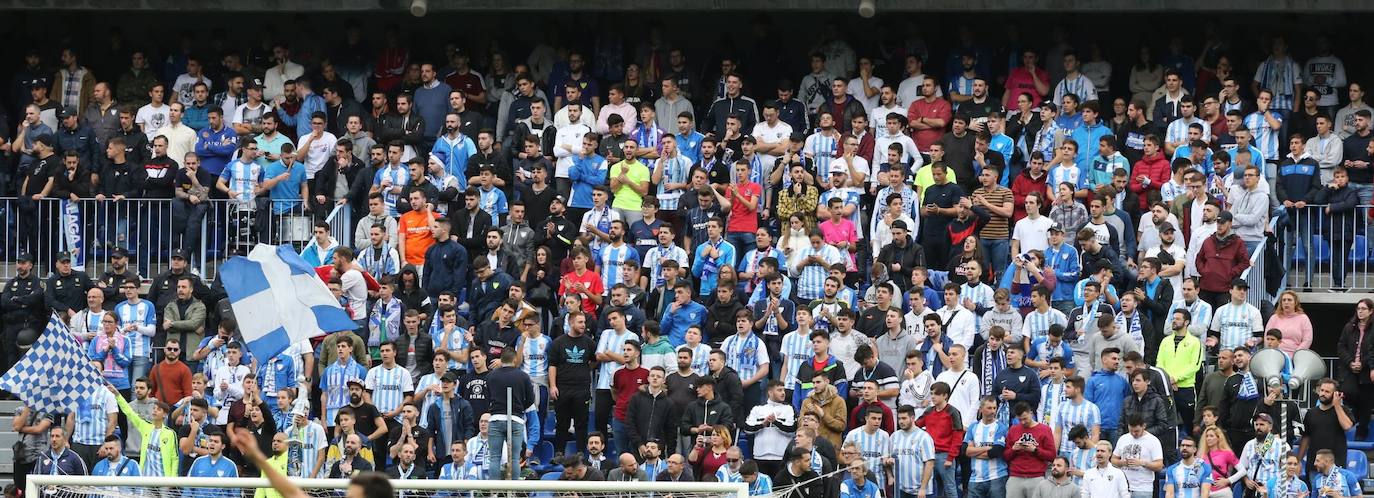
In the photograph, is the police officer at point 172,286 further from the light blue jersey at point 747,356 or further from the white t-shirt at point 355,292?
the light blue jersey at point 747,356

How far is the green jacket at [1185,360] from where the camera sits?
22.0 metres

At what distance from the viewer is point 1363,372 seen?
2250 cm

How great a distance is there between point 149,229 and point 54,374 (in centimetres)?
441

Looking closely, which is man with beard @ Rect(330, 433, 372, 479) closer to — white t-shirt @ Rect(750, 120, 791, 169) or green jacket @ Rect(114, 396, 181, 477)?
green jacket @ Rect(114, 396, 181, 477)

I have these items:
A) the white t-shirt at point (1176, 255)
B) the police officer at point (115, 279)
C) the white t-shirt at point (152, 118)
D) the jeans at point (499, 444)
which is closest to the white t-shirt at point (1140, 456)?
the white t-shirt at point (1176, 255)

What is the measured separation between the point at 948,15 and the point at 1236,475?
379 inches

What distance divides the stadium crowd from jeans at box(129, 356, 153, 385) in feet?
0.18

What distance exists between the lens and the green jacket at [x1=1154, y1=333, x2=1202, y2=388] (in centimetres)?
2198

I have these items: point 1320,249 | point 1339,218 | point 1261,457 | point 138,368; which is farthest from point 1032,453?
point 138,368

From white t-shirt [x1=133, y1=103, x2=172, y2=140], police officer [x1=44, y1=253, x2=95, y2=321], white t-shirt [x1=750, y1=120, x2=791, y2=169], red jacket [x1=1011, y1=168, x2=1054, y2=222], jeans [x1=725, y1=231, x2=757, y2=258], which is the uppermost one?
white t-shirt [x1=133, y1=103, x2=172, y2=140]

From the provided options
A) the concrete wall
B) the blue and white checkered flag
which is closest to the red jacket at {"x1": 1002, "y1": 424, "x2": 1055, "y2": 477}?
the concrete wall

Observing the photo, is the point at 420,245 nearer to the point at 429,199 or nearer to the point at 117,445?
the point at 429,199

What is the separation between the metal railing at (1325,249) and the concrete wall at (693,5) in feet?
9.94

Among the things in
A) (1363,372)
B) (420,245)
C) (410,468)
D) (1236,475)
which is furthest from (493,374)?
(1363,372)
